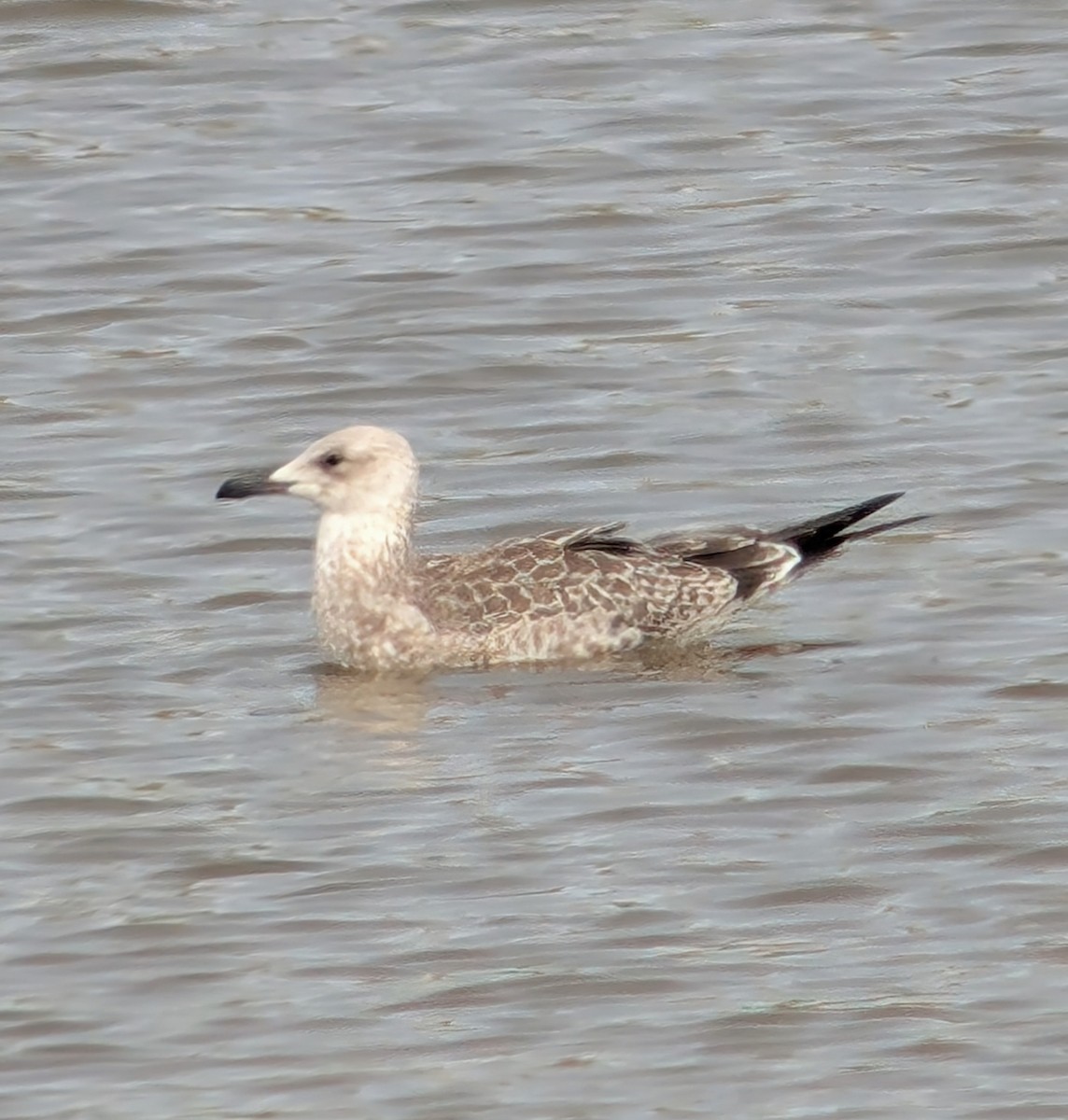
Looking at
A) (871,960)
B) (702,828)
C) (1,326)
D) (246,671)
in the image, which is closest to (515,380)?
(1,326)

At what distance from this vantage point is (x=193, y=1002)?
7.56 m

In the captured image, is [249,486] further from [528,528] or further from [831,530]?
[831,530]

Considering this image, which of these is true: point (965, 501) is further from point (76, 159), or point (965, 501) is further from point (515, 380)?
point (76, 159)

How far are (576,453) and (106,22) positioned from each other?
6.22m

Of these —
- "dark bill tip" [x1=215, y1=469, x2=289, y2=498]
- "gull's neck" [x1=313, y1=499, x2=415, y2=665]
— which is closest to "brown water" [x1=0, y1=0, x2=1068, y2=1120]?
"gull's neck" [x1=313, y1=499, x2=415, y2=665]

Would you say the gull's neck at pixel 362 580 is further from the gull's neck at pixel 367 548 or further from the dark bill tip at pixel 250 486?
the dark bill tip at pixel 250 486

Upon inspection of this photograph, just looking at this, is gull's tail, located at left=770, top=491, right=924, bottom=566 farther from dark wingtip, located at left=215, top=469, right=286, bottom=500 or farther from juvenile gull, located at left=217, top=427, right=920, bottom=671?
dark wingtip, located at left=215, top=469, right=286, bottom=500

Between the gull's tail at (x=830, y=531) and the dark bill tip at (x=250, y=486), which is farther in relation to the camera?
the gull's tail at (x=830, y=531)

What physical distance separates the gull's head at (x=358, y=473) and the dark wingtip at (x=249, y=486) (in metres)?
0.04

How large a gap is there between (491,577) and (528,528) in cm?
105

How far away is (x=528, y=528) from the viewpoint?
11453 millimetres

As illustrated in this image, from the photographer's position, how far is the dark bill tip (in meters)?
10.1

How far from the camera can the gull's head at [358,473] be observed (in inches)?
411

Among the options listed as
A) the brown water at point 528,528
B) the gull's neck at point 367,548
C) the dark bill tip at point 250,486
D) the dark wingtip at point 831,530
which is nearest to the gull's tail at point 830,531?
the dark wingtip at point 831,530
